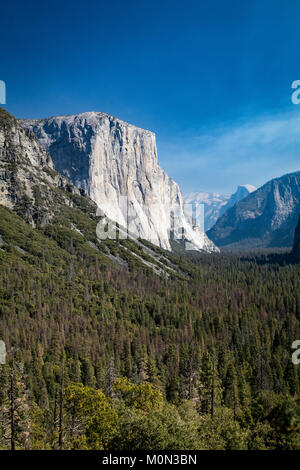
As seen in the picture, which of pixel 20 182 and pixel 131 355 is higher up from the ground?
pixel 20 182

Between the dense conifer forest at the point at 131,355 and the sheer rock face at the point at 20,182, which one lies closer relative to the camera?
the dense conifer forest at the point at 131,355

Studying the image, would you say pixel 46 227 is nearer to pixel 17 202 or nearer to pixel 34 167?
pixel 17 202

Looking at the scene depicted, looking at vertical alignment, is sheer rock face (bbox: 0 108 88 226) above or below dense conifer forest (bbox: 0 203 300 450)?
above

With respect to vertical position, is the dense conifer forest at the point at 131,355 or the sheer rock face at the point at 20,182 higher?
the sheer rock face at the point at 20,182

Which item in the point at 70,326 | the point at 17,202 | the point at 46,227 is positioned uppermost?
the point at 17,202

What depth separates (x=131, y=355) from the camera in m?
77.6

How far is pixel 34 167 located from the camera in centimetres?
19900

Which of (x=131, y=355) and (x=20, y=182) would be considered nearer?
(x=131, y=355)

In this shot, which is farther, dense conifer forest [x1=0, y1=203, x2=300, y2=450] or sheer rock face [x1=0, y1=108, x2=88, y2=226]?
sheer rock face [x1=0, y1=108, x2=88, y2=226]

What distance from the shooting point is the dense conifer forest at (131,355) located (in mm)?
29594

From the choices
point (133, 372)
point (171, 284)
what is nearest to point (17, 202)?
point (171, 284)

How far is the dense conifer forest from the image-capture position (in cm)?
2959
